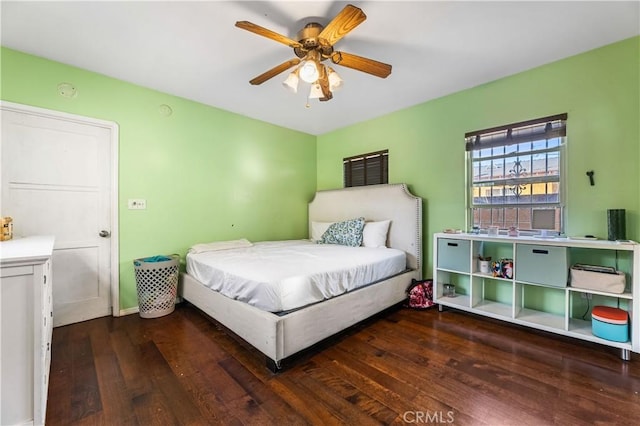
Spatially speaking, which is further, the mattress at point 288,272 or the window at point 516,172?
the window at point 516,172

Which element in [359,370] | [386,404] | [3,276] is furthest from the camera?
[359,370]

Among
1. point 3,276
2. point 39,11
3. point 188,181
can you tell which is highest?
point 39,11

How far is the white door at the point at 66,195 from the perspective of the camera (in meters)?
2.29

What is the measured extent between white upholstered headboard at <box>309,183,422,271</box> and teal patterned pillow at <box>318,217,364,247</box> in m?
0.29

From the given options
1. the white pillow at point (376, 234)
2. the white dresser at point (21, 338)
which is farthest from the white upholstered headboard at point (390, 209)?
the white dresser at point (21, 338)

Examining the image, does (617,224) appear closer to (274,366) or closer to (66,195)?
(274,366)

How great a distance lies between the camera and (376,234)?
3391mm

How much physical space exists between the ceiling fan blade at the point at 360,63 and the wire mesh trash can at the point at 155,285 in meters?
2.52

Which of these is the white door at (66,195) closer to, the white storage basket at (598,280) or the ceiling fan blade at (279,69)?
the ceiling fan blade at (279,69)

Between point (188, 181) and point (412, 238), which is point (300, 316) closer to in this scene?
point (412, 238)

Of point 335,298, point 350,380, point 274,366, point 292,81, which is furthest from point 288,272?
point 292,81

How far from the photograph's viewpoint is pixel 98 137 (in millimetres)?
2646

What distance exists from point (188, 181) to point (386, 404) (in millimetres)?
3028

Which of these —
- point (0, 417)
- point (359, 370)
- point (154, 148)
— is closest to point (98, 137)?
point (154, 148)
